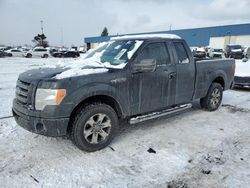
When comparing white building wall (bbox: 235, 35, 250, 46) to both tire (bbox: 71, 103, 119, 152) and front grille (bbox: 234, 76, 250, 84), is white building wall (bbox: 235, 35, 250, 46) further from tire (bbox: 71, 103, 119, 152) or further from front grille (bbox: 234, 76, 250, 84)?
tire (bbox: 71, 103, 119, 152)

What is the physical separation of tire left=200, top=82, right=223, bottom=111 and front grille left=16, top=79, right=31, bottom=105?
4398 millimetres

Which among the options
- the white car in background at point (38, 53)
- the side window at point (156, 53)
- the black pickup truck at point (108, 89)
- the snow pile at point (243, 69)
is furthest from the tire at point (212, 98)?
the white car in background at point (38, 53)

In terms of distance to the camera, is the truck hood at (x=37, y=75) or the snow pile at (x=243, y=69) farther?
the snow pile at (x=243, y=69)

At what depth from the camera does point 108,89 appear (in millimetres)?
4148

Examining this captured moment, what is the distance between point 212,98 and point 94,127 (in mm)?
3740

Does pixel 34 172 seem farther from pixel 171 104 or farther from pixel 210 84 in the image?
pixel 210 84

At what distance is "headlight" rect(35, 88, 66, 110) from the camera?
145 inches

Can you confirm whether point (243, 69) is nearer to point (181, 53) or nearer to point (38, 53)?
point (181, 53)

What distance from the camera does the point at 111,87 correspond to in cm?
419

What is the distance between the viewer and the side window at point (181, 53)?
546 cm

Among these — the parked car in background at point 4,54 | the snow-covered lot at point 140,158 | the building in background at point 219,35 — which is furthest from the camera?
the building in background at point 219,35

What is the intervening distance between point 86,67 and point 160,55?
5.04 ft

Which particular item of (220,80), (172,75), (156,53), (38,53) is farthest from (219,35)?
(156,53)

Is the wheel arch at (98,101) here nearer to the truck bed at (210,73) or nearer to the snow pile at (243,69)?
the truck bed at (210,73)
